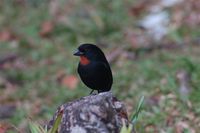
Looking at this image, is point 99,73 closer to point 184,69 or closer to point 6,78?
point 184,69

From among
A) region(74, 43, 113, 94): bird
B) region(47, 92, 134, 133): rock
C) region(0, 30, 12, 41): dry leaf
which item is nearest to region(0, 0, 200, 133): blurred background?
region(0, 30, 12, 41): dry leaf

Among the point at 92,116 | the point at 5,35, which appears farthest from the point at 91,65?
the point at 5,35

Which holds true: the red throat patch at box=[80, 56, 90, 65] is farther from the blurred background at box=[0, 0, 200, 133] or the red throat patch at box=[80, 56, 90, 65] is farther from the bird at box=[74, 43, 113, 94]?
the blurred background at box=[0, 0, 200, 133]

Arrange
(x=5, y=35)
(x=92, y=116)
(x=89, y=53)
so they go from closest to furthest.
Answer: (x=92, y=116), (x=89, y=53), (x=5, y=35)

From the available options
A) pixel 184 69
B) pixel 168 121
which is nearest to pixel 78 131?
pixel 168 121

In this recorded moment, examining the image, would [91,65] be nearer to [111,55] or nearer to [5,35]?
[111,55]

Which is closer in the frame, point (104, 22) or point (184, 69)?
point (184, 69)
